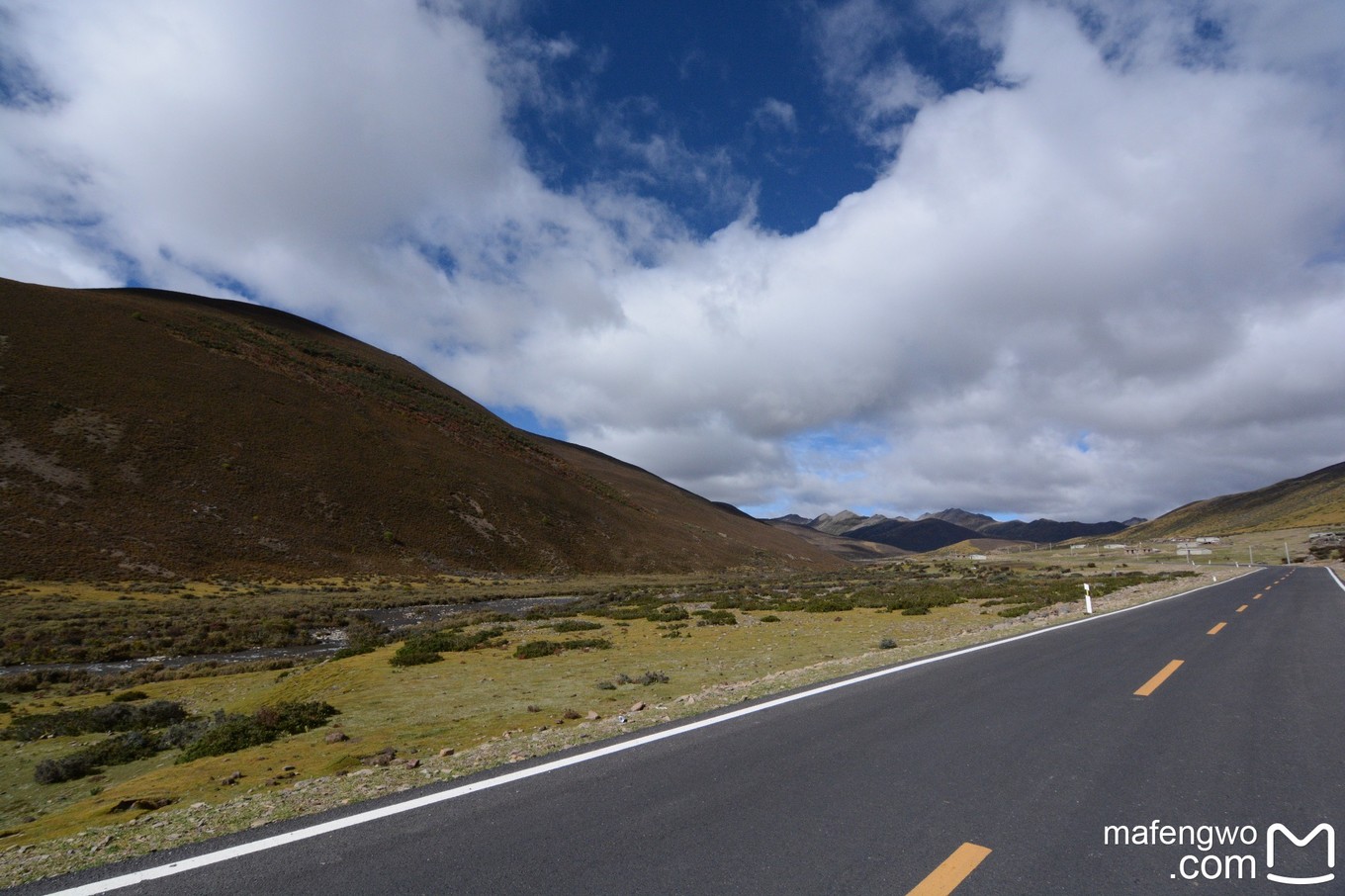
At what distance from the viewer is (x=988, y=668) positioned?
10.7m

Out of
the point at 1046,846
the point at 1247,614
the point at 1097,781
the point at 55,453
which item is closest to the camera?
the point at 1046,846

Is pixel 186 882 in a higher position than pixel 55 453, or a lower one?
lower

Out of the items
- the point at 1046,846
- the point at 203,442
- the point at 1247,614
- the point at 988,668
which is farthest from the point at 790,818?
the point at 203,442

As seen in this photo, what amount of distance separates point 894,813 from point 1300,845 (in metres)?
2.64

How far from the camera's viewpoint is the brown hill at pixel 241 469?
5134 centimetres

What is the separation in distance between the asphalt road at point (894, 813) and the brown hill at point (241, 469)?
54457 mm

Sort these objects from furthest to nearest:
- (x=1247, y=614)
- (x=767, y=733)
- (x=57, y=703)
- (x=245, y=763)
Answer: (x=1247, y=614), (x=57, y=703), (x=245, y=763), (x=767, y=733)

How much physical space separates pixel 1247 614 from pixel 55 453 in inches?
3117

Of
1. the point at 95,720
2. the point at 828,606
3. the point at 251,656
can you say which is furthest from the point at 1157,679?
the point at 251,656

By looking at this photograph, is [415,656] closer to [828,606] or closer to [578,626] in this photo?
[578,626]

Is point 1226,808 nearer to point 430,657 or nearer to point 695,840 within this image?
point 695,840

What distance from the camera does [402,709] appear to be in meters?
12.1

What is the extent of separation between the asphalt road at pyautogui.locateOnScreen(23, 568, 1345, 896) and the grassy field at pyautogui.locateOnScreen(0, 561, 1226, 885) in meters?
1.08

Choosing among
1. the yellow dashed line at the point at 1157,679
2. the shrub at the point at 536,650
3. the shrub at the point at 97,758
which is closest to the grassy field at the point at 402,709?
the shrub at the point at 97,758
